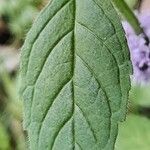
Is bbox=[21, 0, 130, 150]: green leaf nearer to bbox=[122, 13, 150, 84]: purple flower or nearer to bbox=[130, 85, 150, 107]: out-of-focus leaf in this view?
bbox=[122, 13, 150, 84]: purple flower

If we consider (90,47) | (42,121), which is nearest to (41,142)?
(42,121)

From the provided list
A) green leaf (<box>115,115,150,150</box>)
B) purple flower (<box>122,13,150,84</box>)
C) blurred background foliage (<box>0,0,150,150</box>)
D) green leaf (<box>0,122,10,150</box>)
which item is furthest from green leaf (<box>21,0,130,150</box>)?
green leaf (<box>0,122,10,150</box>)

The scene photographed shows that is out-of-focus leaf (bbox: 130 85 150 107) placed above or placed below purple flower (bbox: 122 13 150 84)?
below

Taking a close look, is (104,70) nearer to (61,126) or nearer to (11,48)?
(61,126)

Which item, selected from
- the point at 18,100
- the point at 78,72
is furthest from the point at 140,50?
the point at 18,100

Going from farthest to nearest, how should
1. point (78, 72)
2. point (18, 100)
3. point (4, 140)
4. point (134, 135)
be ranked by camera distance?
1. point (4, 140)
2. point (134, 135)
3. point (18, 100)
4. point (78, 72)

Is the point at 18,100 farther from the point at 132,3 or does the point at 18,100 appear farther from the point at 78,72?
the point at 78,72
